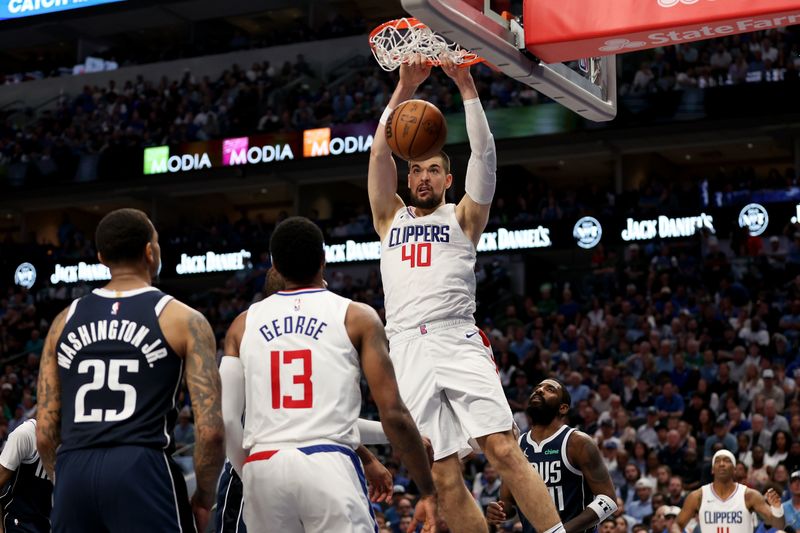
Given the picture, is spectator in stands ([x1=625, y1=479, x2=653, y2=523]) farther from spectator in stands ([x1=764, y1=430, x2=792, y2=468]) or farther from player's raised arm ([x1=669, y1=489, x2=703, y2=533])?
player's raised arm ([x1=669, y1=489, x2=703, y2=533])

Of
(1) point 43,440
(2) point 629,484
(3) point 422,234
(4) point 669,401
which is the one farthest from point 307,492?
(4) point 669,401

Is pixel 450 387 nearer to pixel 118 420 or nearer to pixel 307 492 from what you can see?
pixel 307 492

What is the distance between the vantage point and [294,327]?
444 centimetres

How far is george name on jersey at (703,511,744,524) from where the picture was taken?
442 inches

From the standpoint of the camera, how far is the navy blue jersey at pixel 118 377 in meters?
4.12

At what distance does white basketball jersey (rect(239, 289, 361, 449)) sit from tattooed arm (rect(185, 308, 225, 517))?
0.80 feet

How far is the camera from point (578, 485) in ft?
24.9

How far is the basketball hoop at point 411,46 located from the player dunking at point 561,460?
7.84 feet

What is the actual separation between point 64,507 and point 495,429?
8.35 feet

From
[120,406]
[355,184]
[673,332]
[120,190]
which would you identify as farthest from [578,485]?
[120,190]

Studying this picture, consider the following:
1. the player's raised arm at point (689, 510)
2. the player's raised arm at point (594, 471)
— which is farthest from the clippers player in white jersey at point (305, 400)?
the player's raised arm at point (689, 510)

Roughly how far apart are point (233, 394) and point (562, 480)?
3631 mm

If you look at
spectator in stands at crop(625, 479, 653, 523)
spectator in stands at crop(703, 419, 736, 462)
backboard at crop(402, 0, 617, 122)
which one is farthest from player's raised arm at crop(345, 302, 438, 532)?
spectator in stands at crop(703, 419, 736, 462)

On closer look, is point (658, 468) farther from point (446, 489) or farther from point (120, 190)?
point (120, 190)
